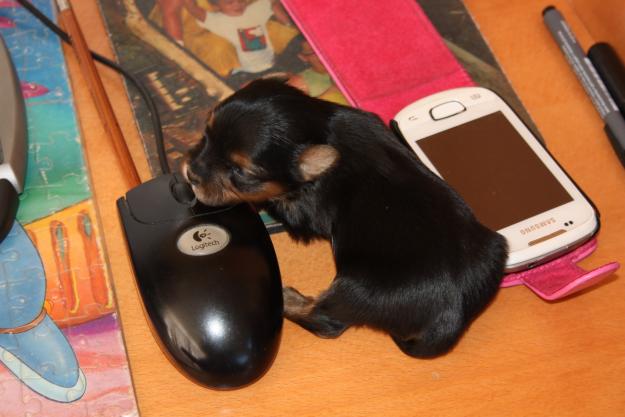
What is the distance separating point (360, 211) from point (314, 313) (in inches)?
4.8

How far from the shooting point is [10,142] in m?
0.87

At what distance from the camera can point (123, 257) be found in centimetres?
86

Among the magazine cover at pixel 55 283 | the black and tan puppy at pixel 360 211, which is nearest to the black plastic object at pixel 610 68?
the black and tan puppy at pixel 360 211

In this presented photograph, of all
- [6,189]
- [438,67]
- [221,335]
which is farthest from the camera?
[438,67]

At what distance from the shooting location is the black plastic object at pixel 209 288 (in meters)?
0.72

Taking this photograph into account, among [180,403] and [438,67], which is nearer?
[180,403]

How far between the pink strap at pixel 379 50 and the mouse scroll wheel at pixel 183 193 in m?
0.27

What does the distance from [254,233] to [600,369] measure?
0.39 m

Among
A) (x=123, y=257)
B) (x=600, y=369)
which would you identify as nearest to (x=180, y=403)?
(x=123, y=257)

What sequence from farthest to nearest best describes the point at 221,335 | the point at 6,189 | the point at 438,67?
1. the point at 438,67
2. the point at 6,189
3. the point at 221,335

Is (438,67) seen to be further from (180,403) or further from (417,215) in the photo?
(180,403)

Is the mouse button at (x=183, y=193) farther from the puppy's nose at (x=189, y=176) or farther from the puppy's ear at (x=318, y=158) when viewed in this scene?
the puppy's ear at (x=318, y=158)

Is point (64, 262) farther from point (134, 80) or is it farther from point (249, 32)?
point (249, 32)

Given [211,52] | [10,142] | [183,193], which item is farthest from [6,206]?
[211,52]
